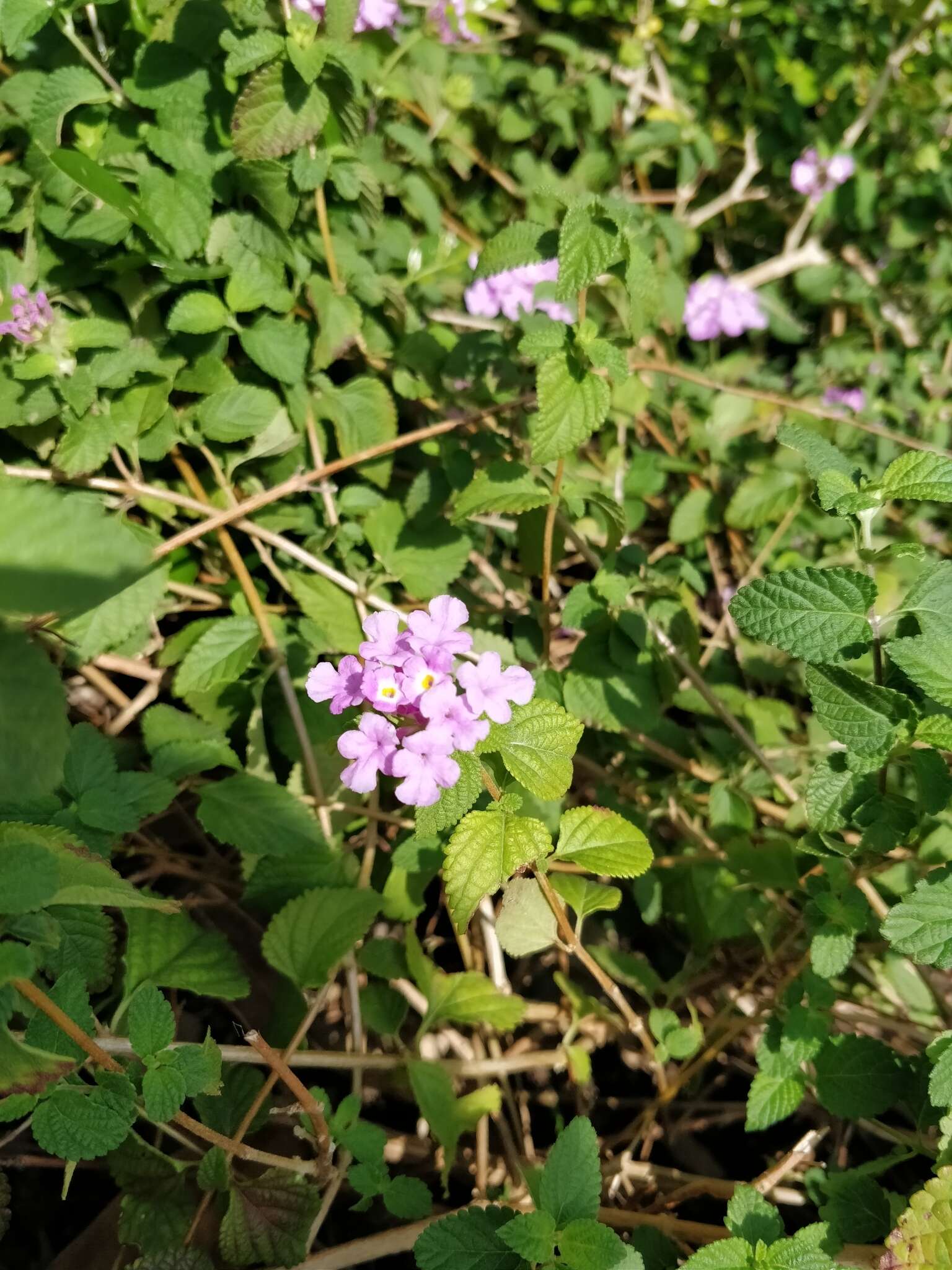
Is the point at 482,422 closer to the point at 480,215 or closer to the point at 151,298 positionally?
the point at 151,298

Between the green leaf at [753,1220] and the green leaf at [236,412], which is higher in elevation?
the green leaf at [236,412]

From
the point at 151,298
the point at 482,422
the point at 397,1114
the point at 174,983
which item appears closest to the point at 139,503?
the point at 151,298

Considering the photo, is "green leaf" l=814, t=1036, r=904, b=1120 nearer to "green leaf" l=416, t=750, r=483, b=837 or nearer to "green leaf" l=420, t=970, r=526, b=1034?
"green leaf" l=420, t=970, r=526, b=1034

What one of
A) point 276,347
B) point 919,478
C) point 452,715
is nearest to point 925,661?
point 919,478

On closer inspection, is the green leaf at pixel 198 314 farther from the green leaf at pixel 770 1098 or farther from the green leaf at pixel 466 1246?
the green leaf at pixel 770 1098

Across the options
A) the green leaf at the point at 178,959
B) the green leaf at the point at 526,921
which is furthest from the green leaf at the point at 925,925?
the green leaf at the point at 178,959

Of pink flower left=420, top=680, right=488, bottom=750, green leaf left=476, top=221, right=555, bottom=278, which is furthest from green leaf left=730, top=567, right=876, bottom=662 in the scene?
green leaf left=476, top=221, right=555, bottom=278
